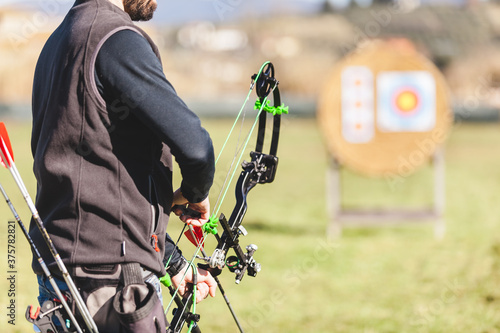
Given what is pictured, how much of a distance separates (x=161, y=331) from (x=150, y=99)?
542 mm

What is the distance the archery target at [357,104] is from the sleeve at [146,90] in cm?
609

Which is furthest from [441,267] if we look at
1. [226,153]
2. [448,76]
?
[448,76]

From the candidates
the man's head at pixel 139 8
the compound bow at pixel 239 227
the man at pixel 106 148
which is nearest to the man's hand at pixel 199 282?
the compound bow at pixel 239 227

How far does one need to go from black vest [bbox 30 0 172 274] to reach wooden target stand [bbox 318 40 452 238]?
5863 mm

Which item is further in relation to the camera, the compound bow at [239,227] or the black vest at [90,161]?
the compound bow at [239,227]

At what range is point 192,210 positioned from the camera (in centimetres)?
194

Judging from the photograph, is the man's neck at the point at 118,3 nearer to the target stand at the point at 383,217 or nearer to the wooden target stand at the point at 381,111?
the target stand at the point at 383,217

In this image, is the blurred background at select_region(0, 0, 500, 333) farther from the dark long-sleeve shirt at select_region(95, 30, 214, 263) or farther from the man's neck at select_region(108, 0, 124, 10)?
the dark long-sleeve shirt at select_region(95, 30, 214, 263)

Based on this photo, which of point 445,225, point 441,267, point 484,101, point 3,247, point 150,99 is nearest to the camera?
point 150,99

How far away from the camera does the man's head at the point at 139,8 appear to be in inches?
70.7

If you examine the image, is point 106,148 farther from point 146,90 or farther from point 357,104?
point 357,104

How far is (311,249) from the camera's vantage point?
21.0 feet

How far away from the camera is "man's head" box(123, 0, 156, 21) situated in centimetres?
180

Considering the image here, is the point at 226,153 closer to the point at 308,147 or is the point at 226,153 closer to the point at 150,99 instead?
the point at 308,147
